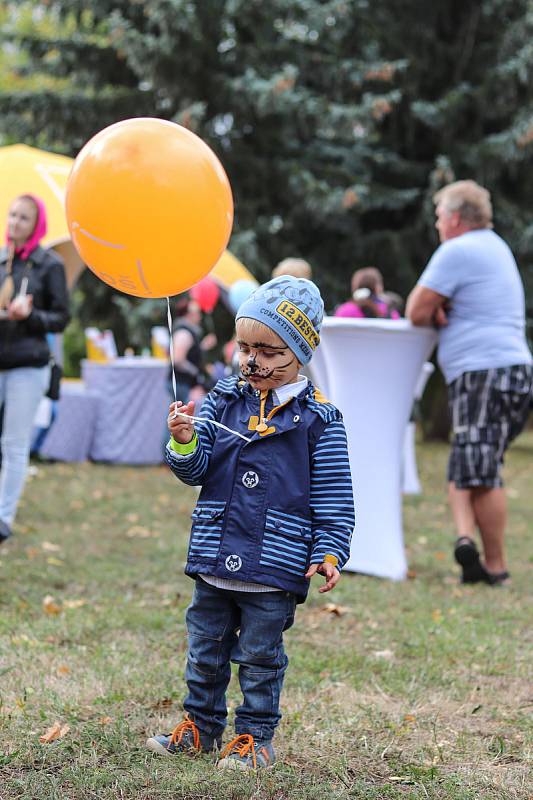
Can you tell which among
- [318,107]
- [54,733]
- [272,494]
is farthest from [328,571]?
[318,107]

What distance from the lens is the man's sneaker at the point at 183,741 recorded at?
3002mm

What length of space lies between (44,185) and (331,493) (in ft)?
26.3

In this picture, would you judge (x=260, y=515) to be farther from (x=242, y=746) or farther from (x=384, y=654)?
(x=384, y=654)

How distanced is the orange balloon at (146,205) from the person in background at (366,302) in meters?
3.65

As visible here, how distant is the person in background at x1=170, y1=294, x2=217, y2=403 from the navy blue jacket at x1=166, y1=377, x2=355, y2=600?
6.35 meters

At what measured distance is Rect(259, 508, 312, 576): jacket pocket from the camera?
9.37 feet

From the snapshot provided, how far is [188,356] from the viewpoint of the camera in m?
9.45

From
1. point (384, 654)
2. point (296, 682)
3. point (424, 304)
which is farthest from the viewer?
point (424, 304)

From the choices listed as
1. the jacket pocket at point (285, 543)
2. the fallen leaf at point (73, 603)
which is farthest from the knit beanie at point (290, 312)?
the fallen leaf at point (73, 603)

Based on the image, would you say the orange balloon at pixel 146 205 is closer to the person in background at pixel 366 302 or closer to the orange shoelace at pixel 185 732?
the orange shoelace at pixel 185 732

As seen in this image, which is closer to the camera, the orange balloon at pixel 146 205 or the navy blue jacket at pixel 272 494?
the navy blue jacket at pixel 272 494

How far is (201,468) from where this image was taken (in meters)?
2.93

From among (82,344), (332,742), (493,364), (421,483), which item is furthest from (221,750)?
(82,344)

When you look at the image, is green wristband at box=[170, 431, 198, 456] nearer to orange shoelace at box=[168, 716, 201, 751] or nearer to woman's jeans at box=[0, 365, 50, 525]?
orange shoelace at box=[168, 716, 201, 751]
